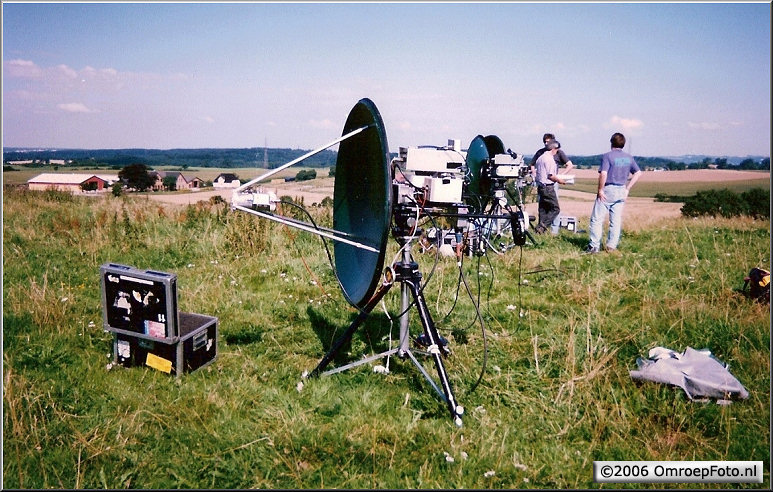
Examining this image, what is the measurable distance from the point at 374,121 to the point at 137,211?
10078 millimetres

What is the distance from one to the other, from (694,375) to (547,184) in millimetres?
7539

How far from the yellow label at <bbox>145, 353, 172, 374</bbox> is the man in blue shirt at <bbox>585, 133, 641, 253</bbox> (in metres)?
7.47

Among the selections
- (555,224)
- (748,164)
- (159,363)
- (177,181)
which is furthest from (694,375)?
(748,164)

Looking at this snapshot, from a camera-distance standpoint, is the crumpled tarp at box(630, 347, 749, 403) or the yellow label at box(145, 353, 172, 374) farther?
the yellow label at box(145, 353, 172, 374)

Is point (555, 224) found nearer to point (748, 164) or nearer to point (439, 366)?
point (439, 366)

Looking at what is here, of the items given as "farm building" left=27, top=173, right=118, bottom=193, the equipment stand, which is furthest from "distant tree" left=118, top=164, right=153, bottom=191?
the equipment stand

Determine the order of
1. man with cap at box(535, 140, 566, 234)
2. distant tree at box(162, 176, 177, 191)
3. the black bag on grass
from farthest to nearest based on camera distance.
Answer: distant tree at box(162, 176, 177, 191) → man with cap at box(535, 140, 566, 234) → the black bag on grass

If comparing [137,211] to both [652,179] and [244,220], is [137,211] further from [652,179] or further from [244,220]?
[652,179]

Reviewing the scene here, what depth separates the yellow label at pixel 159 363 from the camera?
4.21 m

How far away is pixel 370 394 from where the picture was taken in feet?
12.9

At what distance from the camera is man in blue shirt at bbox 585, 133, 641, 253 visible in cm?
885

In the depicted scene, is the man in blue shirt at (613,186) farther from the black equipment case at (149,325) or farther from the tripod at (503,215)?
the black equipment case at (149,325)

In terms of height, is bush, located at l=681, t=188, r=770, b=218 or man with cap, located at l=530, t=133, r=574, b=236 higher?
man with cap, located at l=530, t=133, r=574, b=236

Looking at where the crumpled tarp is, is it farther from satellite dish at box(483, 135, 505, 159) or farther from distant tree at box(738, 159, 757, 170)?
distant tree at box(738, 159, 757, 170)
